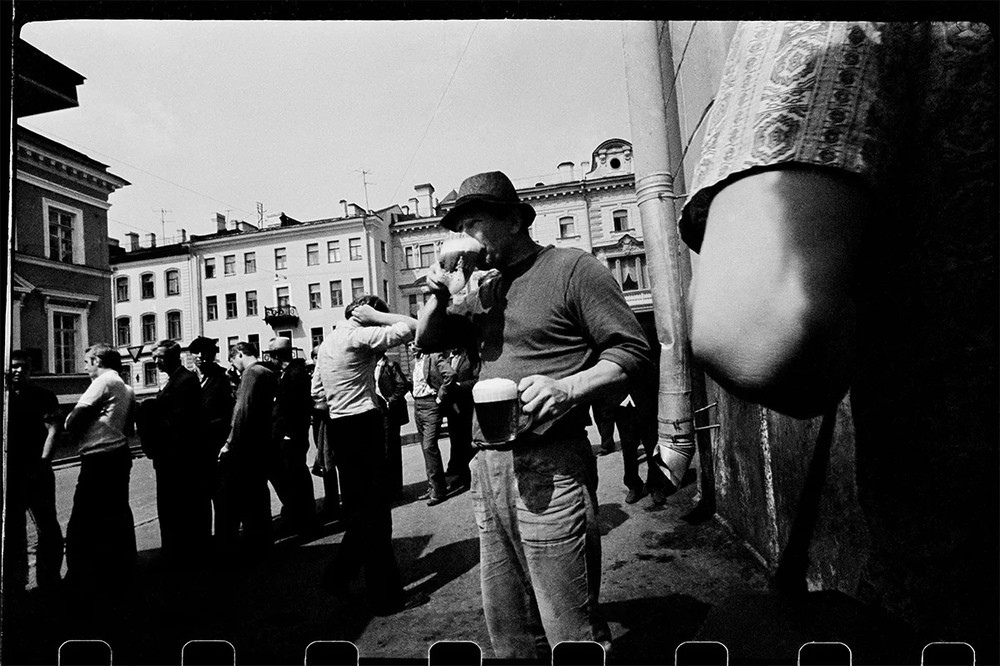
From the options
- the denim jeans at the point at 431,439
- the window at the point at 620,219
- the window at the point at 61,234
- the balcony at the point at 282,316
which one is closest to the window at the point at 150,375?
the window at the point at 61,234

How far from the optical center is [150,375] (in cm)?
121

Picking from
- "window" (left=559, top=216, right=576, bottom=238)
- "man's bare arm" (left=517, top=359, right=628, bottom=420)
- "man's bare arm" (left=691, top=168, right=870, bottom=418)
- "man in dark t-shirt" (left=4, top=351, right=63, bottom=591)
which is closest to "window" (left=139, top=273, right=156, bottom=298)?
"man in dark t-shirt" (left=4, top=351, right=63, bottom=591)

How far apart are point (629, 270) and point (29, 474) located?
134 cm

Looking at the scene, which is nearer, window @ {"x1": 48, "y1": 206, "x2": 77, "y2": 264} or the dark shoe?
window @ {"x1": 48, "y1": 206, "x2": 77, "y2": 264}

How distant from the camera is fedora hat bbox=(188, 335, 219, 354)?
1291mm

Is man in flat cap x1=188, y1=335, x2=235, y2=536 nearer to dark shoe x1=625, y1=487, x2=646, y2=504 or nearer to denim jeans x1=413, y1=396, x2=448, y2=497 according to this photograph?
denim jeans x1=413, y1=396, x2=448, y2=497

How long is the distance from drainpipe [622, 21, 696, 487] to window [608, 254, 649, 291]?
1.0 inches

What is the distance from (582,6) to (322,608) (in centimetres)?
135

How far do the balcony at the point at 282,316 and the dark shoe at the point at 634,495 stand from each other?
1.18 meters

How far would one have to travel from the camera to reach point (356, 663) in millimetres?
975

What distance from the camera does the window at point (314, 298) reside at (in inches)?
72.6

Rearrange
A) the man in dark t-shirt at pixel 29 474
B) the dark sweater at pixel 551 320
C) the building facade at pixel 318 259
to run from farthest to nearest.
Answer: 1. the dark sweater at pixel 551 320
2. the building facade at pixel 318 259
3. the man in dark t-shirt at pixel 29 474

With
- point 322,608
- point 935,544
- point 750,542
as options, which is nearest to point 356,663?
point 322,608

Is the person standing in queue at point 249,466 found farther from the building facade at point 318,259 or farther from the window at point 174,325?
the window at point 174,325
